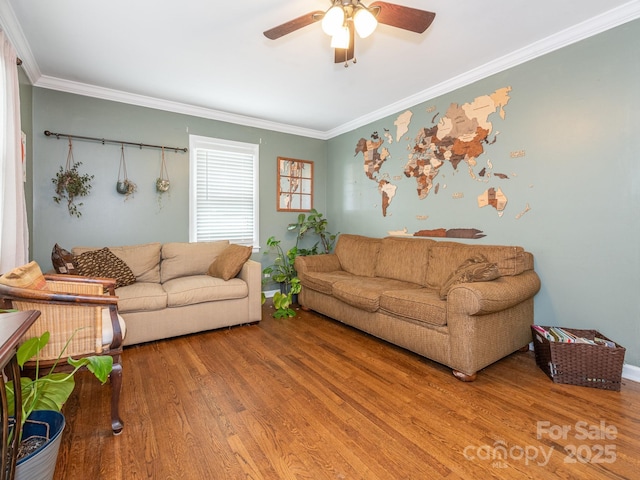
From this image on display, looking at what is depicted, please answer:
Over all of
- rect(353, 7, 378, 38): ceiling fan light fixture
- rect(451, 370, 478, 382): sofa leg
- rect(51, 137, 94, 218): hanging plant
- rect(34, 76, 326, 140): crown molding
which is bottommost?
rect(451, 370, 478, 382): sofa leg

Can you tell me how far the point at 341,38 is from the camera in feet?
6.10

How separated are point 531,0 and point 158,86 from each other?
11.3ft

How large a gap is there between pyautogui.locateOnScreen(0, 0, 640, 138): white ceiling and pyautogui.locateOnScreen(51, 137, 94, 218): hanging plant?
2.66 ft

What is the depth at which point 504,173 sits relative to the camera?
9.40 ft

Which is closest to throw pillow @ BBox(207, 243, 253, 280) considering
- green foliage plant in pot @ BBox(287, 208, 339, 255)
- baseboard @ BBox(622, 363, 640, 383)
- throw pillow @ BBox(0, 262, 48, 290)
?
green foliage plant in pot @ BBox(287, 208, 339, 255)

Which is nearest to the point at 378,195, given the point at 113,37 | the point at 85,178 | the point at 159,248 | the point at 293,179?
the point at 293,179

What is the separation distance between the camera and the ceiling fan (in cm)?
169

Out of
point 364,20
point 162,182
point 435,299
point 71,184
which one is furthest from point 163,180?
point 435,299

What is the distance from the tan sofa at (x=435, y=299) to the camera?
2203mm

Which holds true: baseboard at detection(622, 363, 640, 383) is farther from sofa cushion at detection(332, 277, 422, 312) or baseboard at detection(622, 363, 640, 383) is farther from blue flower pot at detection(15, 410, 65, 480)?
blue flower pot at detection(15, 410, 65, 480)

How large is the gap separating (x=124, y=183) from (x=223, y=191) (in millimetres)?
1170

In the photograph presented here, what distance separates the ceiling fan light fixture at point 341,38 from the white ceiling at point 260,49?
389 millimetres

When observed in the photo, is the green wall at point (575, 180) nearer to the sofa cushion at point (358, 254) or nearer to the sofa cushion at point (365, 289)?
the sofa cushion at point (365, 289)

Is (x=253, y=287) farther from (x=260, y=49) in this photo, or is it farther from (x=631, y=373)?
(x=631, y=373)
